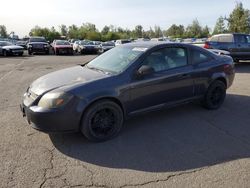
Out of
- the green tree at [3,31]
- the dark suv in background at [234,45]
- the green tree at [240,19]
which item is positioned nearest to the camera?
the dark suv in background at [234,45]

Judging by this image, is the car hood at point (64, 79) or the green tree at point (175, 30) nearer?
the car hood at point (64, 79)

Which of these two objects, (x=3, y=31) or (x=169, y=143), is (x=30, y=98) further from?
(x=3, y=31)

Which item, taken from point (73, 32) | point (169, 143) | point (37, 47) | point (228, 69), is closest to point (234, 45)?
point (228, 69)

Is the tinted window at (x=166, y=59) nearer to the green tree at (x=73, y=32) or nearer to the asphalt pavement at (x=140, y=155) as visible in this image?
the asphalt pavement at (x=140, y=155)

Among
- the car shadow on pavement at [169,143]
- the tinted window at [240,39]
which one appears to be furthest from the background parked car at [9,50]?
the car shadow on pavement at [169,143]

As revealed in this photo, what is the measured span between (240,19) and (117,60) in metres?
42.7

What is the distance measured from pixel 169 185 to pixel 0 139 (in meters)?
2.85

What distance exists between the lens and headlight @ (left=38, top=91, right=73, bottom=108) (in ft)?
12.6

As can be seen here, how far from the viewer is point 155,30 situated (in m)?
99.9

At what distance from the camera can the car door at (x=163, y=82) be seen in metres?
4.53

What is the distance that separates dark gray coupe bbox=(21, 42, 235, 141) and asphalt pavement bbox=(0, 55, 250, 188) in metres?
0.35

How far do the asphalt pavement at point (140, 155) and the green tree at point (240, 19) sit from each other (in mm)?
40937

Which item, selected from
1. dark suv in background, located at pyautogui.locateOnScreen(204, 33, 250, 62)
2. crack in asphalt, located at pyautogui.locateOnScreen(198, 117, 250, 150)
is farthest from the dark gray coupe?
dark suv in background, located at pyautogui.locateOnScreen(204, 33, 250, 62)

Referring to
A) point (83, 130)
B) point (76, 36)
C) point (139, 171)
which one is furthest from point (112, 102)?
point (76, 36)
